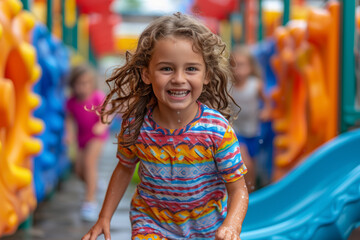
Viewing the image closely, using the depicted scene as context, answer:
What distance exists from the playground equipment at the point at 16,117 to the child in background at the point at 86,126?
1.13 m

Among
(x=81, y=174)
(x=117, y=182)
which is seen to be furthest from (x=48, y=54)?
(x=117, y=182)

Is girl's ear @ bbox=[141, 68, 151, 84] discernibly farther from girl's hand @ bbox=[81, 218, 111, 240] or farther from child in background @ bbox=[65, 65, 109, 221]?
child in background @ bbox=[65, 65, 109, 221]

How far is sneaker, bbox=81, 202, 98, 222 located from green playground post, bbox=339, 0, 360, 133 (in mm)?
2141

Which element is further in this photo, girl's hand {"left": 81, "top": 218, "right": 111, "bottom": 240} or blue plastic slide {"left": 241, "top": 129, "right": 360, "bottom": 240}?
blue plastic slide {"left": 241, "top": 129, "right": 360, "bottom": 240}

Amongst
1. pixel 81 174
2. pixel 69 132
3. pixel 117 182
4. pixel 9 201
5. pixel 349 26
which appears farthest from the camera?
pixel 69 132

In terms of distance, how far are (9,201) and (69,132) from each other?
307 cm

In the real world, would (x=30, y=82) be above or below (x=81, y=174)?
above

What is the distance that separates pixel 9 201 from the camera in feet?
8.96

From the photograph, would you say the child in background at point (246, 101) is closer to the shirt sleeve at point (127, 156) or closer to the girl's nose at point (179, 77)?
the shirt sleeve at point (127, 156)

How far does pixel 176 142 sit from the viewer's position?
1.63 meters

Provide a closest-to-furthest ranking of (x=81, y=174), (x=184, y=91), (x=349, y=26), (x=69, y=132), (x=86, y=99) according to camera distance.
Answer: (x=184, y=91) → (x=349, y=26) → (x=81, y=174) → (x=86, y=99) → (x=69, y=132)

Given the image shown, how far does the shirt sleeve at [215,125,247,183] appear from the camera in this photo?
Result: 160 cm

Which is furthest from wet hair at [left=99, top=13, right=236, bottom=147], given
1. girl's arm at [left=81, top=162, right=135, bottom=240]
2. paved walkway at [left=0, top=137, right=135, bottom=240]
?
paved walkway at [left=0, top=137, right=135, bottom=240]

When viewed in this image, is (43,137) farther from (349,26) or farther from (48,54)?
(349,26)
